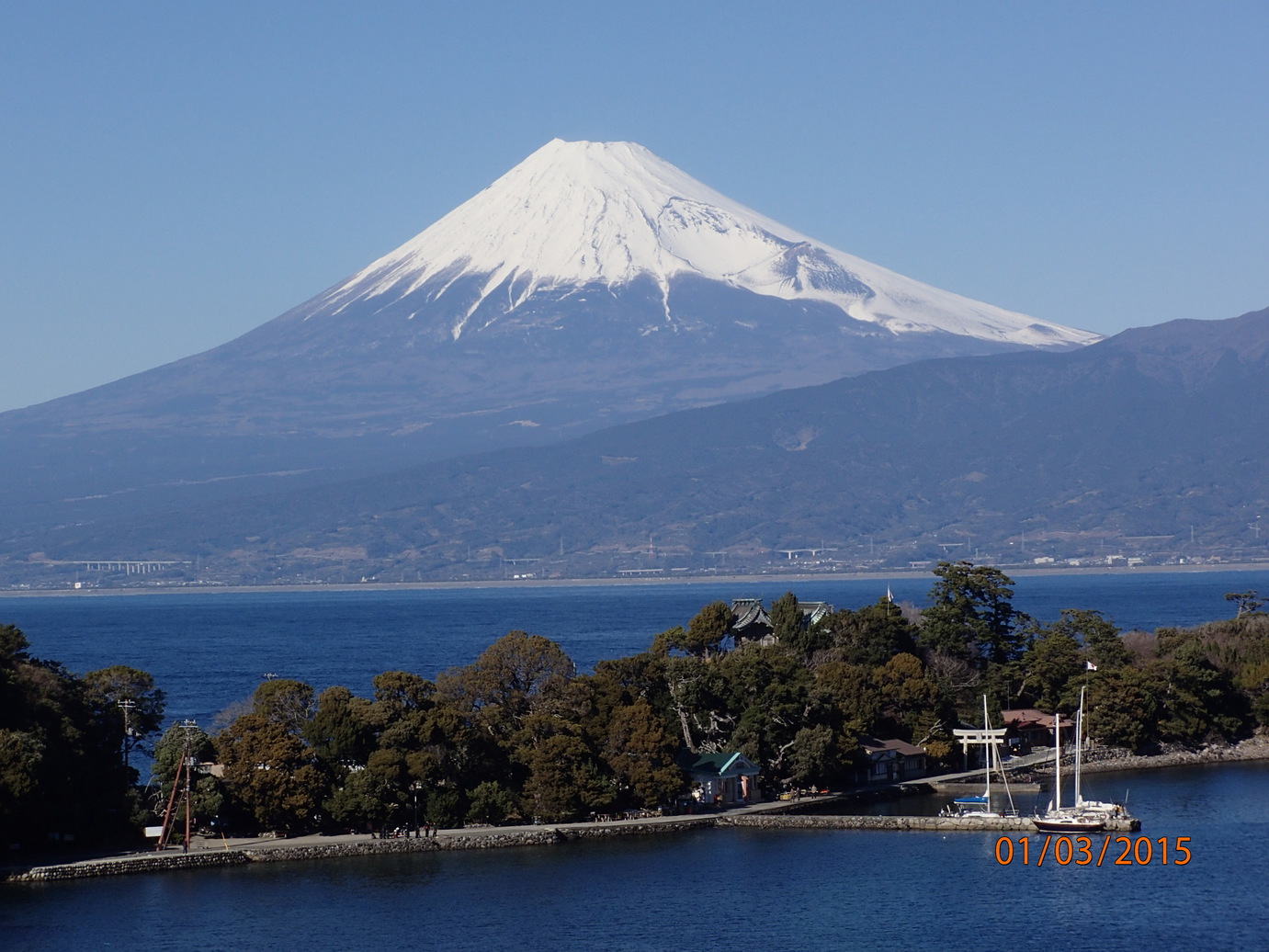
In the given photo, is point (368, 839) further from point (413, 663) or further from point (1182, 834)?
point (413, 663)

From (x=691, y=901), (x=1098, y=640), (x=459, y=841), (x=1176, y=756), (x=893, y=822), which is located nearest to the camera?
(x=691, y=901)

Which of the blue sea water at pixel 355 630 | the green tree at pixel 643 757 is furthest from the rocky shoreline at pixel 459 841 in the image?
the blue sea water at pixel 355 630

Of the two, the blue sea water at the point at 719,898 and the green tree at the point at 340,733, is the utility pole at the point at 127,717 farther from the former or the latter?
the blue sea water at the point at 719,898

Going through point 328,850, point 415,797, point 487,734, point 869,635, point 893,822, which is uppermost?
point 869,635

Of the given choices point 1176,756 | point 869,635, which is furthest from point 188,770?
point 1176,756

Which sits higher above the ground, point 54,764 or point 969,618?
point 969,618

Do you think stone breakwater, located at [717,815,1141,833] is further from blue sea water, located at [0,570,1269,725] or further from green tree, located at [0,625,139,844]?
blue sea water, located at [0,570,1269,725]

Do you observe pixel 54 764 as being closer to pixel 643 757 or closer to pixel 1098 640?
pixel 643 757

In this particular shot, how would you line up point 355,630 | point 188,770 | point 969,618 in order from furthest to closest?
point 355,630, point 969,618, point 188,770

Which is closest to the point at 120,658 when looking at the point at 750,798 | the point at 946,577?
the point at 946,577

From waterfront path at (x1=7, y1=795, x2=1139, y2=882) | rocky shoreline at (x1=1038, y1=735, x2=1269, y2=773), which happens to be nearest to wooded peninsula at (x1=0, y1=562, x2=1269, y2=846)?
rocky shoreline at (x1=1038, y1=735, x2=1269, y2=773)
